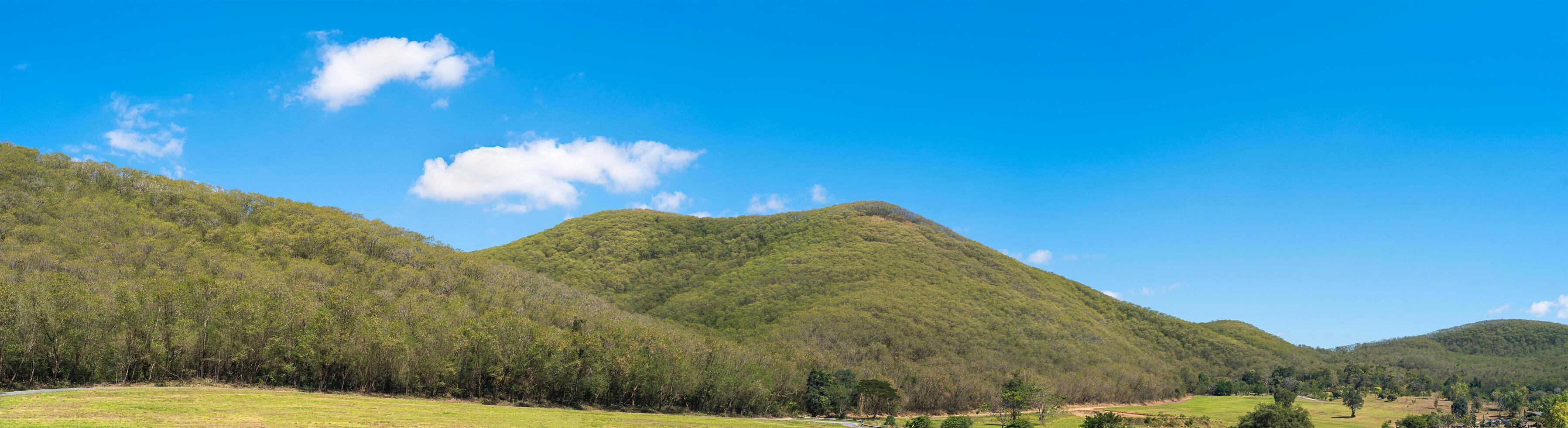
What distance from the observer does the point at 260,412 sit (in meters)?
38.4

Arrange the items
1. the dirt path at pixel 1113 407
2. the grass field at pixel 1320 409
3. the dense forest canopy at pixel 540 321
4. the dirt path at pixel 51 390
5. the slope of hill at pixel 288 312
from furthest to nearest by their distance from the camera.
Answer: the dirt path at pixel 1113 407, the grass field at pixel 1320 409, the dense forest canopy at pixel 540 321, the slope of hill at pixel 288 312, the dirt path at pixel 51 390

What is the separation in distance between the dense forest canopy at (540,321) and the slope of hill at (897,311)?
0.66m

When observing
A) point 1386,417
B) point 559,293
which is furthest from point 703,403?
point 1386,417

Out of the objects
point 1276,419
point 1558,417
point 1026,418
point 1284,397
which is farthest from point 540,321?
point 1284,397

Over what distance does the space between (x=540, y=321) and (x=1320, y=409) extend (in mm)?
137882

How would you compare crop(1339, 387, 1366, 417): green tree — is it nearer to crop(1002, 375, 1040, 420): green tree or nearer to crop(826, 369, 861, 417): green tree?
crop(1002, 375, 1040, 420): green tree

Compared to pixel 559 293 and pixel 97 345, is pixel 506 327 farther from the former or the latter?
pixel 559 293

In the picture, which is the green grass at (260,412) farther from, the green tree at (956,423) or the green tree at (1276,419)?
the green tree at (1276,419)

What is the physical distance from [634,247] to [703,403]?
11121 centimetres

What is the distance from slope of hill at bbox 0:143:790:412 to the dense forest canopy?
261 millimetres

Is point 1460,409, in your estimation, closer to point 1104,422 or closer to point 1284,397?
point 1284,397

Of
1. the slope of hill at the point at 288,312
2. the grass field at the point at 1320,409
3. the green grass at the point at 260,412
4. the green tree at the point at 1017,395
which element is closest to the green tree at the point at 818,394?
the slope of hill at the point at 288,312

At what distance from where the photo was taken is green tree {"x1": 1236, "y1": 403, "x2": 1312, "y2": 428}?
7781cm

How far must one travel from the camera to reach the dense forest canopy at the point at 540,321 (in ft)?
191
